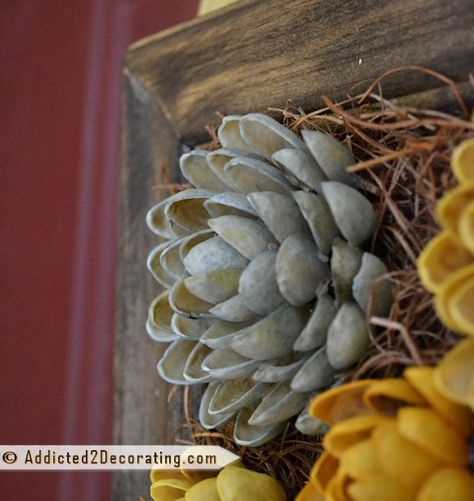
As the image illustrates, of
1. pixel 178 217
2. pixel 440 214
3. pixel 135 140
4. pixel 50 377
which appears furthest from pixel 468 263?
pixel 50 377

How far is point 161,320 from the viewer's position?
302 mm

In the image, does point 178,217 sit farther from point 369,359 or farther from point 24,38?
point 24,38

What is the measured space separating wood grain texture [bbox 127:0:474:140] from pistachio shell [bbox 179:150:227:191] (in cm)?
4

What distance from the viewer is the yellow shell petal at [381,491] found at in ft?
0.65

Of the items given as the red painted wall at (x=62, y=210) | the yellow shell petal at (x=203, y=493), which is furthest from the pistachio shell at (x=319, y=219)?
the red painted wall at (x=62, y=210)

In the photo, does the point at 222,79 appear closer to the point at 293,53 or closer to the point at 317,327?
the point at 293,53

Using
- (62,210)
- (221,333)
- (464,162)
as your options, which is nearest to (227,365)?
(221,333)

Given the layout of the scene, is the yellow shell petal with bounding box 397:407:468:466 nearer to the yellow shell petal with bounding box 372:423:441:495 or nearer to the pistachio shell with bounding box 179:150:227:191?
the yellow shell petal with bounding box 372:423:441:495

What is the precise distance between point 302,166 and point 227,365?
79 mm

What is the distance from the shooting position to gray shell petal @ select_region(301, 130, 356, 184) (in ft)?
0.83

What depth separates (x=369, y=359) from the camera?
0.24 metres

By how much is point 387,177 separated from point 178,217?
0.09 m

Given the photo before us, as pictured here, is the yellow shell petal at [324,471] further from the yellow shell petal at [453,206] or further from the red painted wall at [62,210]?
the red painted wall at [62,210]

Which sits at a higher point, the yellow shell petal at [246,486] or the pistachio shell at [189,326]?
the pistachio shell at [189,326]
